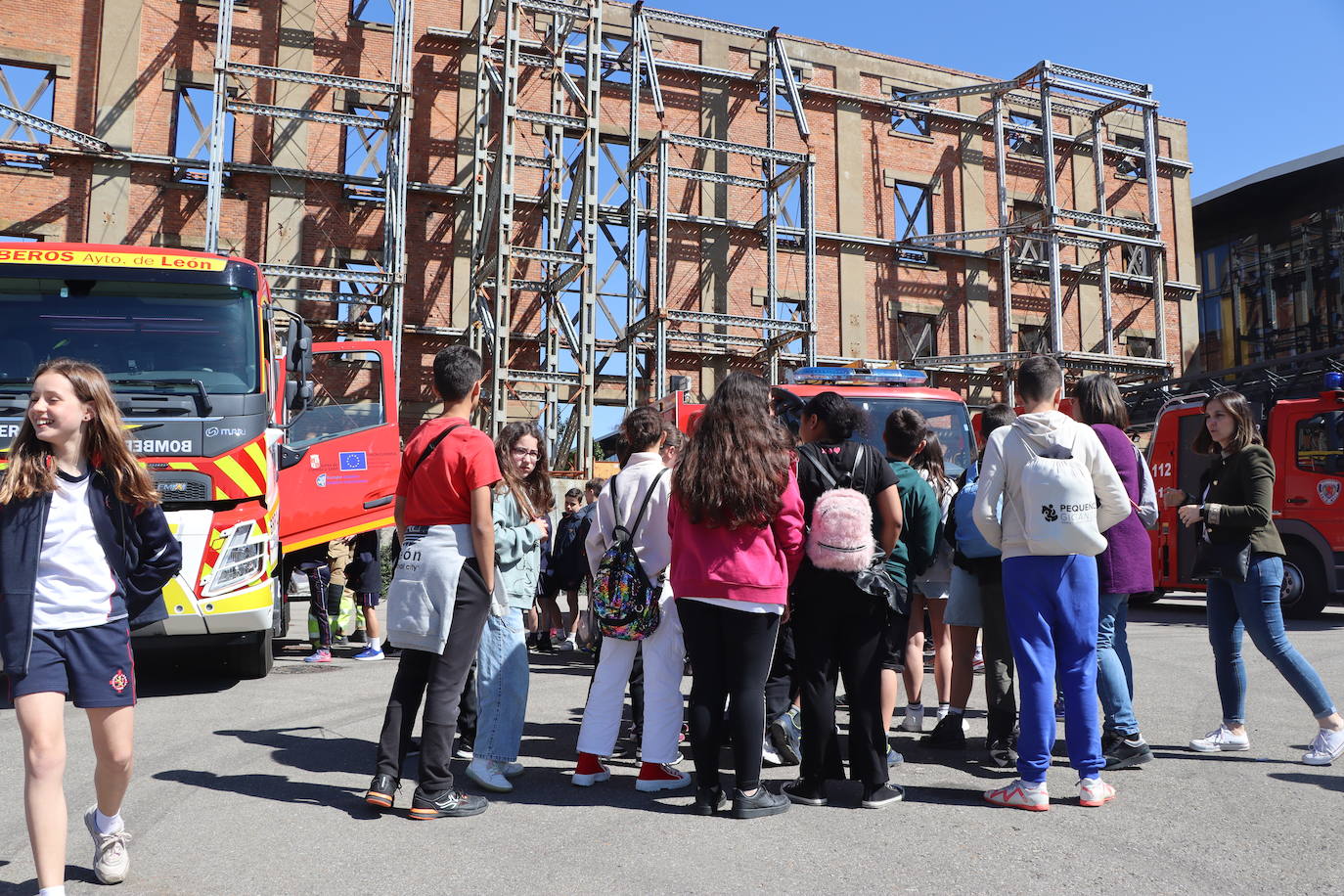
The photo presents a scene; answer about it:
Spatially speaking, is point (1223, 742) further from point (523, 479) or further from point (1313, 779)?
point (523, 479)

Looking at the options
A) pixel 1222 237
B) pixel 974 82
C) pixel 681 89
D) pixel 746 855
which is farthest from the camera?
pixel 1222 237

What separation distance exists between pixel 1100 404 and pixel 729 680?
2.46 metres

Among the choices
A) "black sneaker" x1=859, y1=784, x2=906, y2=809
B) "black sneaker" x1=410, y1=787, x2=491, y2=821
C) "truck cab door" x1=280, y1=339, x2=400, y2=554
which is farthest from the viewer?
"truck cab door" x1=280, y1=339, x2=400, y2=554

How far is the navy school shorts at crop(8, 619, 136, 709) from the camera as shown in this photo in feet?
10.3

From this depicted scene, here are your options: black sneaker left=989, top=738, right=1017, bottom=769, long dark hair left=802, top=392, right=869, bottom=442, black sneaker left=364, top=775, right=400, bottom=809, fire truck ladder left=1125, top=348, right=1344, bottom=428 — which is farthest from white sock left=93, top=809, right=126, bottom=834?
fire truck ladder left=1125, top=348, right=1344, bottom=428

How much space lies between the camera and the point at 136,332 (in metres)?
7.16

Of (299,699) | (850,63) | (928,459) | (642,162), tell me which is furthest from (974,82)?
(299,699)

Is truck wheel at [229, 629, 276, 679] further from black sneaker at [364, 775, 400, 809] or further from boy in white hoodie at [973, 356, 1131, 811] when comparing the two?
boy in white hoodie at [973, 356, 1131, 811]

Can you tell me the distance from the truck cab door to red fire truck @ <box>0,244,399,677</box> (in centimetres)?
144

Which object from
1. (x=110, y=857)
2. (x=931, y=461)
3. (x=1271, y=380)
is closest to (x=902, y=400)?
(x=931, y=461)

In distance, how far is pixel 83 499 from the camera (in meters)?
3.34

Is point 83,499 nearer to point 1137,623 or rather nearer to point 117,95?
point 1137,623

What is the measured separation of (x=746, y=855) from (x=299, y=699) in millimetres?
4393

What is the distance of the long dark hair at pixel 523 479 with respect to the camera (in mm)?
5405
